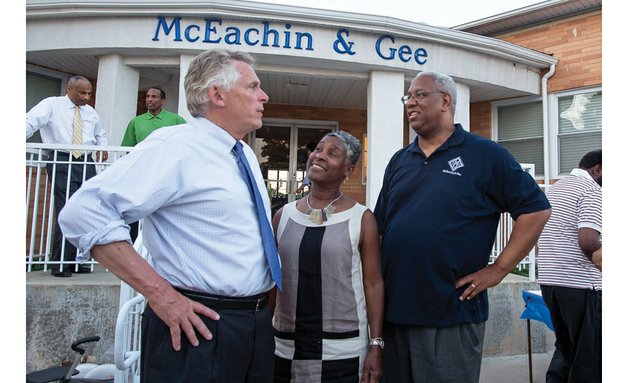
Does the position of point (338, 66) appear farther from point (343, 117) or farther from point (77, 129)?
point (77, 129)

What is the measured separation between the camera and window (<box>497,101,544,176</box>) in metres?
8.44

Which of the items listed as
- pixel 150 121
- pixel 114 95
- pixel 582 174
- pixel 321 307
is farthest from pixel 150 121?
pixel 582 174

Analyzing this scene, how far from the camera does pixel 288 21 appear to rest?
20.9 feet

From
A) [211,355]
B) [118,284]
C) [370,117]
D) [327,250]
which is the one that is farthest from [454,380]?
[370,117]

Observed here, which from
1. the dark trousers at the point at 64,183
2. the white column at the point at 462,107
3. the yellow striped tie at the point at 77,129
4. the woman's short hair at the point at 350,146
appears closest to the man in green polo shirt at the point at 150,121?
the yellow striped tie at the point at 77,129

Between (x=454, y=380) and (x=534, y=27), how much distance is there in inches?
348

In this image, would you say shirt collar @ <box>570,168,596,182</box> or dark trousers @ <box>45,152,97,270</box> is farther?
dark trousers @ <box>45,152,97,270</box>

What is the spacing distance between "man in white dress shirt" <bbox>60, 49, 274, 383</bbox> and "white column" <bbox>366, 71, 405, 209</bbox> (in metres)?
5.30

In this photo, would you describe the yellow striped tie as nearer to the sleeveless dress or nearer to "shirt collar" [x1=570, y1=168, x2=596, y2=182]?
the sleeveless dress

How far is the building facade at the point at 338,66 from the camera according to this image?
20.7 feet

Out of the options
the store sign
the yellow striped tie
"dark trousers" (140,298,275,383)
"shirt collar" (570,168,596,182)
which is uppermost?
the store sign

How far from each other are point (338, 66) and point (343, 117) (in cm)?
224

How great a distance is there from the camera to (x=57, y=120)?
4637 millimetres

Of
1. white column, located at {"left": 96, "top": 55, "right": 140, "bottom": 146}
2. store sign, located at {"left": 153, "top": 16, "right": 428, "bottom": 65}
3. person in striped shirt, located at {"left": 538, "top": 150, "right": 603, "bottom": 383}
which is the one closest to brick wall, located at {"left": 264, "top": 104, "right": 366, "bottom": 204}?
store sign, located at {"left": 153, "top": 16, "right": 428, "bottom": 65}
